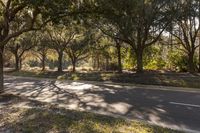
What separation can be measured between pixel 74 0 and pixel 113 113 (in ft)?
21.2

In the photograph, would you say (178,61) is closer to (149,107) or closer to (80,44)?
(80,44)

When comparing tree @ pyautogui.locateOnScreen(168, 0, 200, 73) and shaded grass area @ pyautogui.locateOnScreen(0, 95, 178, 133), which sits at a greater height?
tree @ pyautogui.locateOnScreen(168, 0, 200, 73)

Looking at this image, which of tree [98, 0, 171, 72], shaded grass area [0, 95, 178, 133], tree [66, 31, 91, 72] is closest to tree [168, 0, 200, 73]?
tree [98, 0, 171, 72]

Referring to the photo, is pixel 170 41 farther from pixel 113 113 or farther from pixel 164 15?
pixel 113 113

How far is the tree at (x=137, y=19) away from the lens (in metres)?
14.2

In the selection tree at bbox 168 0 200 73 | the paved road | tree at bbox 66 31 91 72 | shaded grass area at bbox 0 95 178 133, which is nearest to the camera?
shaded grass area at bbox 0 95 178 133

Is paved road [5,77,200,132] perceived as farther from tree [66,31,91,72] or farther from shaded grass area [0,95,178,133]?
tree [66,31,91,72]

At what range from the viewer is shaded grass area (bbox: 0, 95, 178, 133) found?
731cm

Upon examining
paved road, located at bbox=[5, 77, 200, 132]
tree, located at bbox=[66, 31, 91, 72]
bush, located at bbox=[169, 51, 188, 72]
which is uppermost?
tree, located at bbox=[66, 31, 91, 72]

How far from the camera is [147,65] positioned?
36.8 m

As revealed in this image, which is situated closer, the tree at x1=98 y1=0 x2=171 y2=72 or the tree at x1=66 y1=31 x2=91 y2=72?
the tree at x1=98 y1=0 x2=171 y2=72

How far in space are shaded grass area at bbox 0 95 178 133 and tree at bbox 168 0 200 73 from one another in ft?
51.8

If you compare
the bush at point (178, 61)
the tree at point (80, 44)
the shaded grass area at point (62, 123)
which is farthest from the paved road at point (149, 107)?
the bush at point (178, 61)

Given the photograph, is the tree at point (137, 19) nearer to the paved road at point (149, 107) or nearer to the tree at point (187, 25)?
the tree at point (187, 25)
